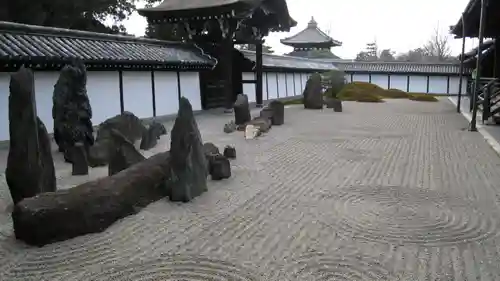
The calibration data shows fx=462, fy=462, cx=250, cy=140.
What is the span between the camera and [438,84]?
3922cm

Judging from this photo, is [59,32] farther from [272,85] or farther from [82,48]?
[272,85]

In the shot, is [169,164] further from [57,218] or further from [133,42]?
[133,42]

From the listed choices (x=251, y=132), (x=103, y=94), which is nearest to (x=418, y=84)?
(x=251, y=132)

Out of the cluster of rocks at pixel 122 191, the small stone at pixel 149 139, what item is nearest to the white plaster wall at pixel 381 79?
the small stone at pixel 149 139

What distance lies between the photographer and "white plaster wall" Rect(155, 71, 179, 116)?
60.2 feet

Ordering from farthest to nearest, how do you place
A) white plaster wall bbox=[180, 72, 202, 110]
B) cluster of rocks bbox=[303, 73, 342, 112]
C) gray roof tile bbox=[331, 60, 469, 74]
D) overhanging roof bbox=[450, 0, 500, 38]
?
gray roof tile bbox=[331, 60, 469, 74], cluster of rocks bbox=[303, 73, 342, 112], white plaster wall bbox=[180, 72, 202, 110], overhanging roof bbox=[450, 0, 500, 38]

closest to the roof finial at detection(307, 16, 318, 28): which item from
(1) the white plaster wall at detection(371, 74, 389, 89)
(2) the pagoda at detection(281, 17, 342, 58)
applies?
(2) the pagoda at detection(281, 17, 342, 58)

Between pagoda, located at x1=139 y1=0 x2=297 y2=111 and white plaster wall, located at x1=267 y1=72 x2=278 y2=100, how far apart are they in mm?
4889

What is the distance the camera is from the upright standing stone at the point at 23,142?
19.3 ft

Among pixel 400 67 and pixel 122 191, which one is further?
pixel 400 67

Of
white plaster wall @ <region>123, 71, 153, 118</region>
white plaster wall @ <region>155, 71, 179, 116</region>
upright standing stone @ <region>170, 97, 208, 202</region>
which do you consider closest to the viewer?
upright standing stone @ <region>170, 97, 208, 202</region>

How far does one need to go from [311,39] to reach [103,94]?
3559 centimetres

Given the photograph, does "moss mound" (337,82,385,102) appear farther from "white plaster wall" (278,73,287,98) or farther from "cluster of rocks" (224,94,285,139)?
"cluster of rocks" (224,94,285,139)

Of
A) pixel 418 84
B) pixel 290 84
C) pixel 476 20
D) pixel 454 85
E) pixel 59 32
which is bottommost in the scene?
pixel 454 85
